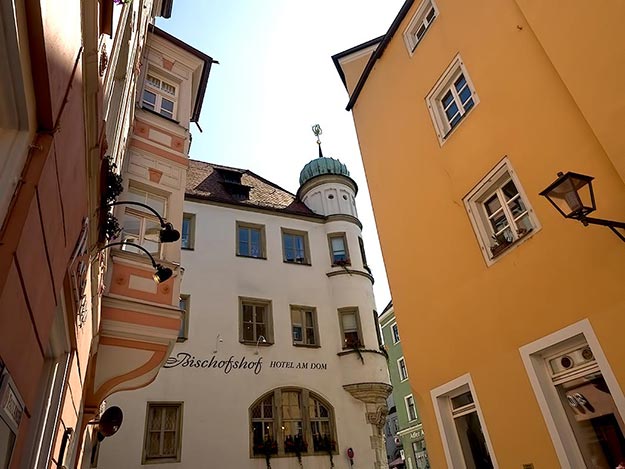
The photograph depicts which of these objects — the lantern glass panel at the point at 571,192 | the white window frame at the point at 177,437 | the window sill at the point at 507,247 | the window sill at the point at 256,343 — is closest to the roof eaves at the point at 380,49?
the window sill at the point at 507,247

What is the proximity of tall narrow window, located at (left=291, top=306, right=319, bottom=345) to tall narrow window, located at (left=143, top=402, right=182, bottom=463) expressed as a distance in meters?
5.00

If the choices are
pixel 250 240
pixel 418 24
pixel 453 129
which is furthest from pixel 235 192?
pixel 453 129

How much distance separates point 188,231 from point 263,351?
543cm

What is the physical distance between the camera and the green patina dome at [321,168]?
74.9 feet

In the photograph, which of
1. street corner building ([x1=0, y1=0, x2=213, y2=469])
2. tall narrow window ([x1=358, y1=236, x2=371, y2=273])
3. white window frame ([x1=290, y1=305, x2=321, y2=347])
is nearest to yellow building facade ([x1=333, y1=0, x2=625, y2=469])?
street corner building ([x1=0, y1=0, x2=213, y2=469])

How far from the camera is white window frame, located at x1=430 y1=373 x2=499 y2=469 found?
7.24 metres

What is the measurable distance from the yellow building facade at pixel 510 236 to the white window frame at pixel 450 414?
0.03 metres

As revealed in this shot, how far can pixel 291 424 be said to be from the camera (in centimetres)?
1523

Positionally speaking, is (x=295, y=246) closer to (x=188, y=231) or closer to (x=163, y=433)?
(x=188, y=231)

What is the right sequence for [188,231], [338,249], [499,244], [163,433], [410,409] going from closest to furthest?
1. [499,244]
2. [163,433]
3. [188,231]
4. [338,249]
5. [410,409]

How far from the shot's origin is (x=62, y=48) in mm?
2451

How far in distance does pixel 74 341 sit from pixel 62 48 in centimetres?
284

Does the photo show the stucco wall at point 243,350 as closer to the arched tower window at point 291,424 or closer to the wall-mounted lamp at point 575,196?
the arched tower window at point 291,424

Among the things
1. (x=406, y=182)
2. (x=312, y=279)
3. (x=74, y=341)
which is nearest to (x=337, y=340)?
(x=312, y=279)
